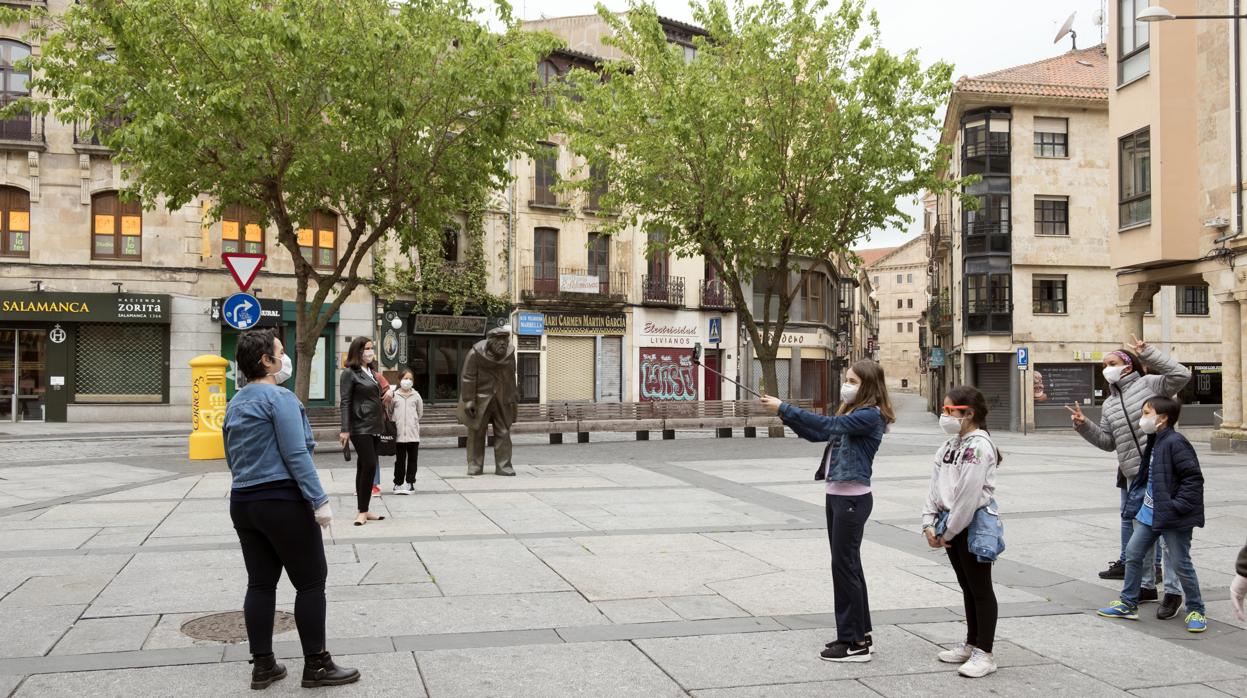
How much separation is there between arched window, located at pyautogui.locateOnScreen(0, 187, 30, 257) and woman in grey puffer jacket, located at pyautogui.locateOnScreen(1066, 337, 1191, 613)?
27.7 meters

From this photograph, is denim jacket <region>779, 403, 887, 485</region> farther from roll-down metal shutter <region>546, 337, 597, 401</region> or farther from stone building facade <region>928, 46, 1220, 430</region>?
stone building facade <region>928, 46, 1220, 430</region>

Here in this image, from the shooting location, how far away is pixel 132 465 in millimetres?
15461

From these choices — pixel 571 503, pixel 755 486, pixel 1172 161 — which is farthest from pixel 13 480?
pixel 1172 161

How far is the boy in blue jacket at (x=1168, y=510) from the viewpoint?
6.00 metres

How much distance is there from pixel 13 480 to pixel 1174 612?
12.9m

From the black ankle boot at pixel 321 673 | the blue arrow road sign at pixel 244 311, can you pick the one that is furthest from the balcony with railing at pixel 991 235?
the black ankle boot at pixel 321 673

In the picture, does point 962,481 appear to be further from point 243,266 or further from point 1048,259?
point 1048,259

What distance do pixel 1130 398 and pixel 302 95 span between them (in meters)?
13.6

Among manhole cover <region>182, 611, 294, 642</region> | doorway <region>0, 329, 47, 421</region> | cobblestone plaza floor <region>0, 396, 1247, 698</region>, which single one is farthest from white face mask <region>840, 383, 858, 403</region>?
doorway <region>0, 329, 47, 421</region>

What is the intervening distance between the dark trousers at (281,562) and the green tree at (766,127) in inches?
697

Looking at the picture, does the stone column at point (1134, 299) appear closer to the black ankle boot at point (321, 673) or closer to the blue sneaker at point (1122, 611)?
the blue sneaker at point (1122, 611)

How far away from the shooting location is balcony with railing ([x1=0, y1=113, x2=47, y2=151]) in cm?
2716

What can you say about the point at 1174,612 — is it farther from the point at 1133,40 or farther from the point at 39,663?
the point at 1133,40

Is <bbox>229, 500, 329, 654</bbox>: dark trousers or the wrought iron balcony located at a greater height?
the wrought iron balcony
